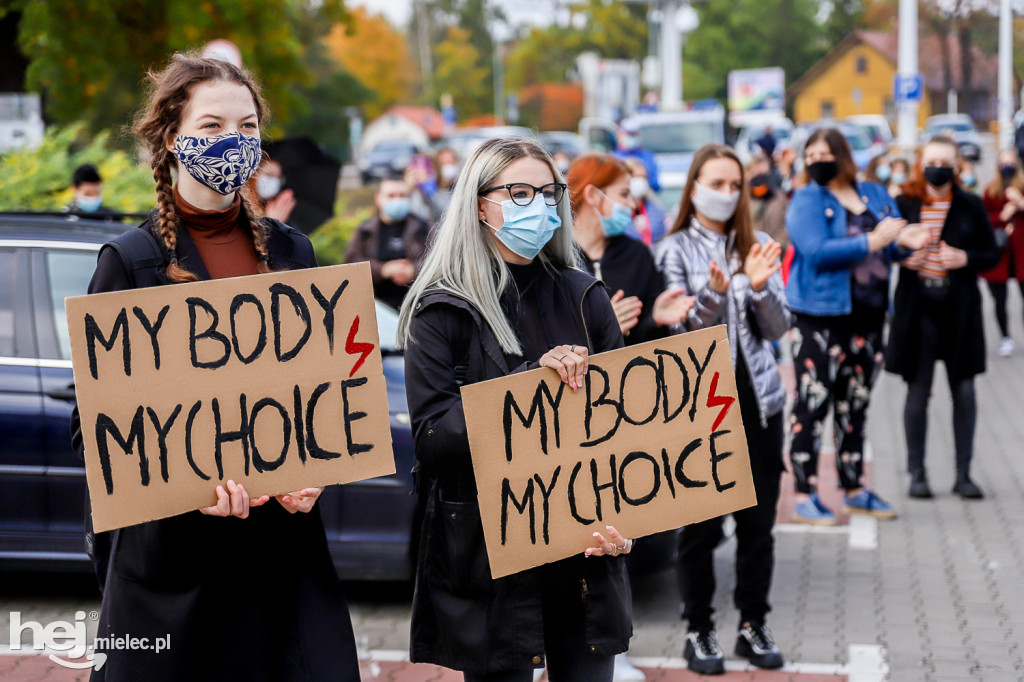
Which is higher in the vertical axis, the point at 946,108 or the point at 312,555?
the point at 946,108

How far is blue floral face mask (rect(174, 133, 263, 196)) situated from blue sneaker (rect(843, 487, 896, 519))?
17.4ft

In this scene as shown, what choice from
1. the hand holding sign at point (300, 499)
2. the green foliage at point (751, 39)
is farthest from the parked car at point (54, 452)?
the green foliage at point (751, 39)

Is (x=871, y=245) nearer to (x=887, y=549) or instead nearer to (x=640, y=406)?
(x=887, y=549)

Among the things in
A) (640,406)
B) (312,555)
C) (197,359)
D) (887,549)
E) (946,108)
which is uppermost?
(946,108)

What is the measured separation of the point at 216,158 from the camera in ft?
8.60

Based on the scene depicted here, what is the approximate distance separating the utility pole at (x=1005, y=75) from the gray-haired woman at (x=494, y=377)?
53.6 feet

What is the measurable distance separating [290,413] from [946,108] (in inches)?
1405

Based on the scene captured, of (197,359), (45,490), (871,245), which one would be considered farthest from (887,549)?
(197,359)

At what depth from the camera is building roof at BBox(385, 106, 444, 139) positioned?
80800mm

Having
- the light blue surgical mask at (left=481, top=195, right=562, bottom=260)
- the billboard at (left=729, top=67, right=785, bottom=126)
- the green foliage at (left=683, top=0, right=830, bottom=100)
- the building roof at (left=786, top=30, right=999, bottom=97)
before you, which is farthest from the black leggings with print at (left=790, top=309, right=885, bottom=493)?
the green foliage at (left=683, top=0, right=830, bottom=100)

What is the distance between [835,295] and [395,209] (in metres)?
3.83

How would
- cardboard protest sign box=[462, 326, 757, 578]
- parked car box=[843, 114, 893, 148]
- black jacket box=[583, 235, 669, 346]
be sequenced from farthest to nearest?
parked car box=[843, 114, 893, 148] → black jacket box=[583, 235, 669, 346] → cardboard protest sign box=[462, 326, 757, 578]

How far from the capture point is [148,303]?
2494 millimetres

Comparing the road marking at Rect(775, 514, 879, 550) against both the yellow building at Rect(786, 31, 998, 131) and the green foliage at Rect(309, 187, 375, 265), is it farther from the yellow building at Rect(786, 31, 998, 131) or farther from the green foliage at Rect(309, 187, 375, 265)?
the yellow building at Rect(786, 31, 998, 131)
